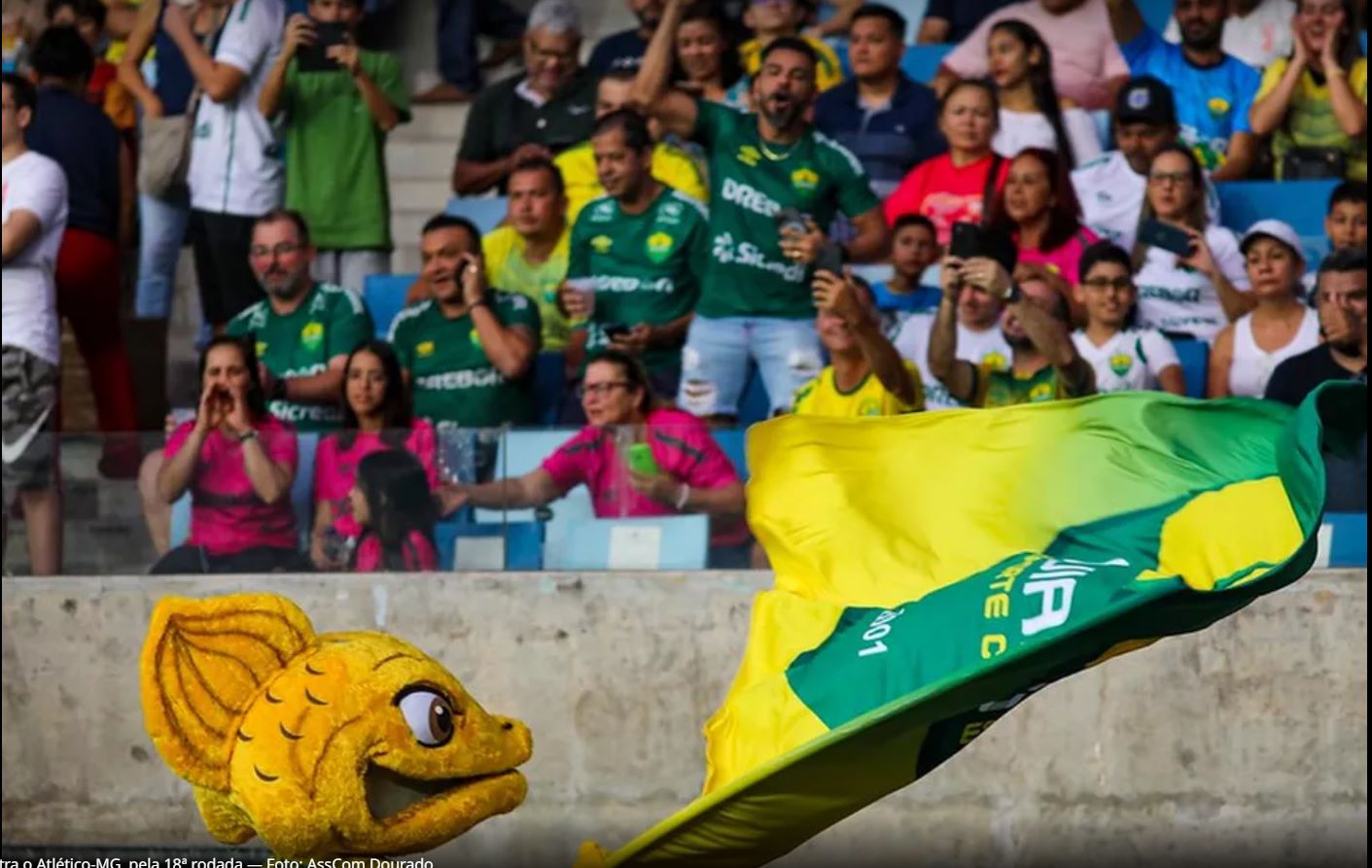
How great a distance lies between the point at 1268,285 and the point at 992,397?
0.98m

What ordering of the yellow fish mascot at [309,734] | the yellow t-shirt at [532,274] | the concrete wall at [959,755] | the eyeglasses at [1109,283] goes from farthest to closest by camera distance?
the yellow t-shirt at [532,274]
the eyeglasses at [1109,283]
the concrete wall at [959,755]
the yellow fish mascot at [309,734]

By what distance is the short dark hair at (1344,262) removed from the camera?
8367 mm

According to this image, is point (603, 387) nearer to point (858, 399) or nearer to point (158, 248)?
point (858, 399)

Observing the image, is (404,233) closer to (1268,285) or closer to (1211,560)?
(1268,285)

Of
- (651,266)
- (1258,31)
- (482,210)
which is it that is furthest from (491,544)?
(1258,31)

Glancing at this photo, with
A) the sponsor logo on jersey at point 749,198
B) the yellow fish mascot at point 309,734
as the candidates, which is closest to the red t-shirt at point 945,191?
the sponsor logo on jersey at point 749,198

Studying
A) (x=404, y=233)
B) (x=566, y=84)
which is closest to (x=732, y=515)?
(x=566, y=84)

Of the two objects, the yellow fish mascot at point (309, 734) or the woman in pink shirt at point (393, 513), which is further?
the woman in pink shirt at point (393, 513)

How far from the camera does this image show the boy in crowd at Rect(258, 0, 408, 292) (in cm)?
1038

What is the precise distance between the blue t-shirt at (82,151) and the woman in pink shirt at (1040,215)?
337cm

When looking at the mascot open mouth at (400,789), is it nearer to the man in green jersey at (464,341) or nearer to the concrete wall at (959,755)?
the concrete wall at (959,755)

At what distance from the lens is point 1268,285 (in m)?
8.64

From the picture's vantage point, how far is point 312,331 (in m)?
9.46

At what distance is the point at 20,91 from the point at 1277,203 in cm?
451
